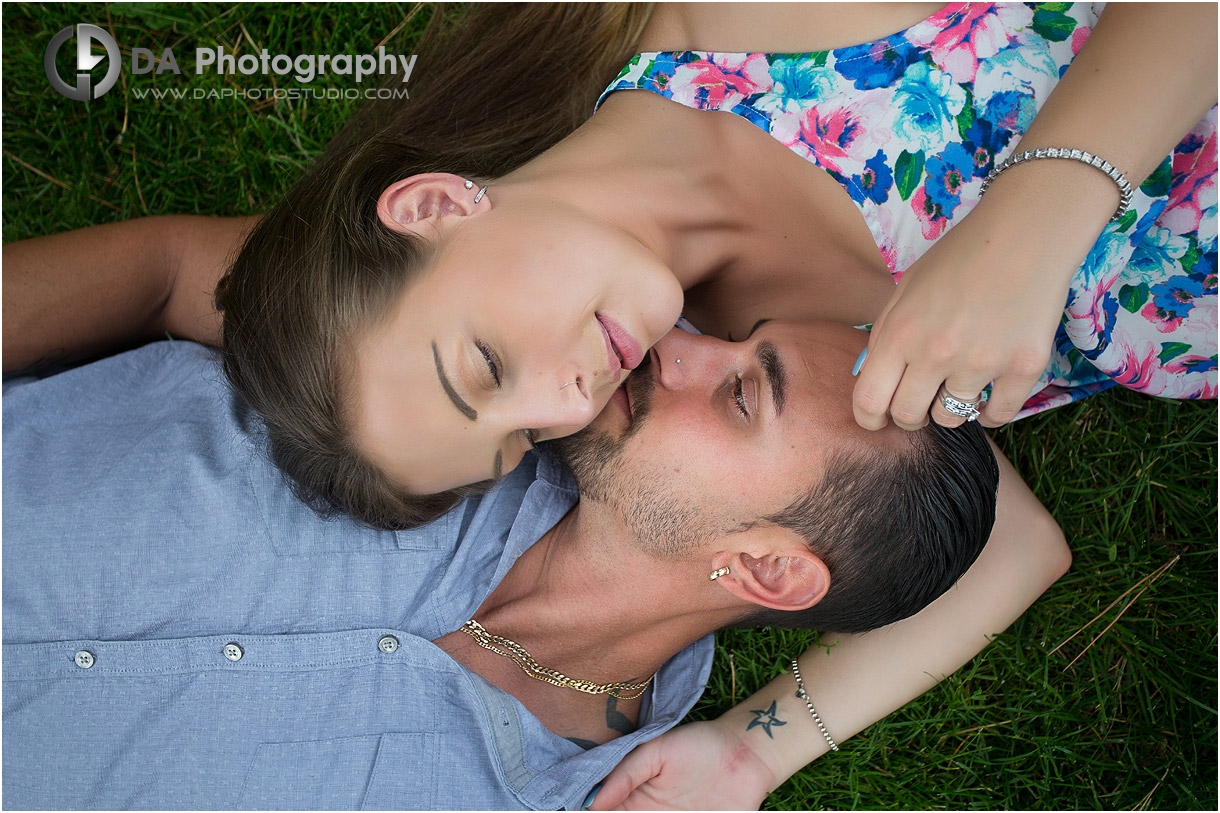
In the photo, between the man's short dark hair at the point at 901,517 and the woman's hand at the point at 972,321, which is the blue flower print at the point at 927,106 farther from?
the man's short dark hair at the point at 901,517

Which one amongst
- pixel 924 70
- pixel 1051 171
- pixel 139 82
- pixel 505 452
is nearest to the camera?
pixel 1051 171

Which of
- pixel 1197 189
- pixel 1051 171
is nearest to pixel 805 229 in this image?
pixel 1051 171

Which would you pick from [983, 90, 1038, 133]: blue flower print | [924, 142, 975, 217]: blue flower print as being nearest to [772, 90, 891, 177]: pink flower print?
[924, 142, 975, 217]: blue flower print

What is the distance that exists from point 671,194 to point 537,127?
0.62 meters

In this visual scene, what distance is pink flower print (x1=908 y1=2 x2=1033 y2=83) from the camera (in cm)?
274

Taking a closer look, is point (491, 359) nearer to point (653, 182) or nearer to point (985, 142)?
point (653, 182)

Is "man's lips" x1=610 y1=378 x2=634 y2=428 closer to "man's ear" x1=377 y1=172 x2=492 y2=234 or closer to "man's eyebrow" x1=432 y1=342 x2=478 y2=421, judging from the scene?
"man's eyebrow" x1=432 y1=342 x2=478 y2=421

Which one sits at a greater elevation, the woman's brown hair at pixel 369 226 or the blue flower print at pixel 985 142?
the blue flower print at pixel 985 142

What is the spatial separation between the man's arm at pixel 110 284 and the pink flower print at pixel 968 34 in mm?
2554

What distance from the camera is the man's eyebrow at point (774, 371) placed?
259cm

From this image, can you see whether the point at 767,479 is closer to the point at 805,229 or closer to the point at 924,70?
the point at 805,229

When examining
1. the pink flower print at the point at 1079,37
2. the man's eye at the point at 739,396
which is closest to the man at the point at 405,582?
the man's eye at the point at 739,396

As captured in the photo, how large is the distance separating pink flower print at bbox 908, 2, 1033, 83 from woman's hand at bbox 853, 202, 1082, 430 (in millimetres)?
774

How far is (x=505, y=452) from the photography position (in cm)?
256
